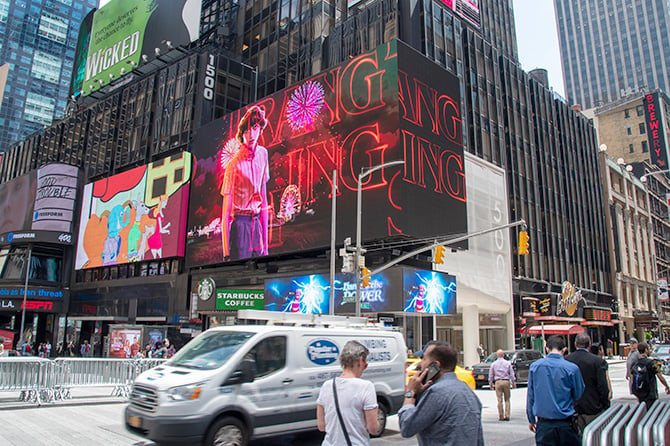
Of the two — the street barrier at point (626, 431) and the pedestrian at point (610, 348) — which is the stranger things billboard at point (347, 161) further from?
the pedestrian at point (610, 348)

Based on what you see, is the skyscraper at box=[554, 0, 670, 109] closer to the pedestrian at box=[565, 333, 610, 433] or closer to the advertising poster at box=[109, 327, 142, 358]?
the advertising poster at box=[109, 327, 142, 358]

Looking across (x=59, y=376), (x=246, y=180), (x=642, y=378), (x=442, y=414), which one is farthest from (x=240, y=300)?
(x=442, y=414)

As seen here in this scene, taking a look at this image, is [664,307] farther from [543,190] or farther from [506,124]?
[506,124]

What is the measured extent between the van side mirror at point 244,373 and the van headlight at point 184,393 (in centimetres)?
49

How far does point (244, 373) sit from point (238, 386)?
0.75 feet

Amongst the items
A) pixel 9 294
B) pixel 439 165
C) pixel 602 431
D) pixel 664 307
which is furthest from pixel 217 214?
pixel 664 307

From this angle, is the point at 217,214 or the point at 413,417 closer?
the point at 413,417

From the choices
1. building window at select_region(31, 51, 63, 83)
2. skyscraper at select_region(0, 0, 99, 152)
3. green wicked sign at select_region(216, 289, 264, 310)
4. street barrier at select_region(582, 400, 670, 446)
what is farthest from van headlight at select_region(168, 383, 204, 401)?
building window at select_region(31, 51, 63, 83)

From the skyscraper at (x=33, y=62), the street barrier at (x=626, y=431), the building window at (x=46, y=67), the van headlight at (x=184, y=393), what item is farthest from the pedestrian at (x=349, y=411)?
the building window at (x=46, y=67)

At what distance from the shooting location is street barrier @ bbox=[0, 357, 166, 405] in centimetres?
1484

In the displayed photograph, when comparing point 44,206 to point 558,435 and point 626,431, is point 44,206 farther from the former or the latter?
point 626,431

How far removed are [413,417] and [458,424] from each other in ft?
1.10

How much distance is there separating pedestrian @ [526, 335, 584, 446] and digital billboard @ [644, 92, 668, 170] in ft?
283

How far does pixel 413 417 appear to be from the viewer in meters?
3.92
